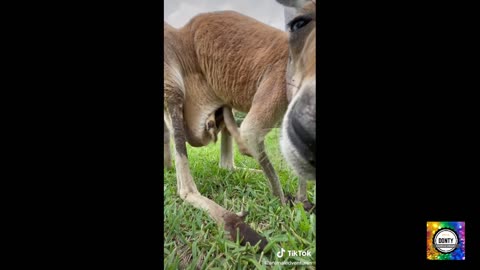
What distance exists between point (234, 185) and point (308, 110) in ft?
2.56

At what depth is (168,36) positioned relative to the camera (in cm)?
218

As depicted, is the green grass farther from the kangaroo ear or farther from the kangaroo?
the kangaroo ear

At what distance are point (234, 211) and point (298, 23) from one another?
1.11m

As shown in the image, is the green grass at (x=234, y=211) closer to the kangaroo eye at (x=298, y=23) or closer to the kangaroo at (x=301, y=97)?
the kangaroo at (x=301, y=97)

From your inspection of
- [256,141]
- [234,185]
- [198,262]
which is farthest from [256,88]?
[198,262]

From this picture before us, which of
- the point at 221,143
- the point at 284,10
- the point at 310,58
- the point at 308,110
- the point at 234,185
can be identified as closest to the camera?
the point at 308,110

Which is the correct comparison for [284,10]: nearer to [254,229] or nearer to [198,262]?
[254,229]

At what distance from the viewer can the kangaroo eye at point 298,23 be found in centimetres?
185

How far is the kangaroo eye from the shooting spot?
1.85 m

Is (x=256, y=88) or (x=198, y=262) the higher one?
(x=256, y=88)

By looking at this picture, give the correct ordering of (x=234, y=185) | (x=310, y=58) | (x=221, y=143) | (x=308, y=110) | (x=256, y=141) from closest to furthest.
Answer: (x=308, y=110), (x=310, y=58), (x=256, y=141), (x=234, y=185), (x=221, y=143)

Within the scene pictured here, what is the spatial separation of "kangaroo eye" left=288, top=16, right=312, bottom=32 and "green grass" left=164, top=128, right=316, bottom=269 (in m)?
0.57

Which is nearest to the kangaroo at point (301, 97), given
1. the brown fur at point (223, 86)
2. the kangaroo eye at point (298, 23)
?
the kangaroo eye at point (298, 23)

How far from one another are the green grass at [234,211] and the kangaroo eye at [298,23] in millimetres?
572
